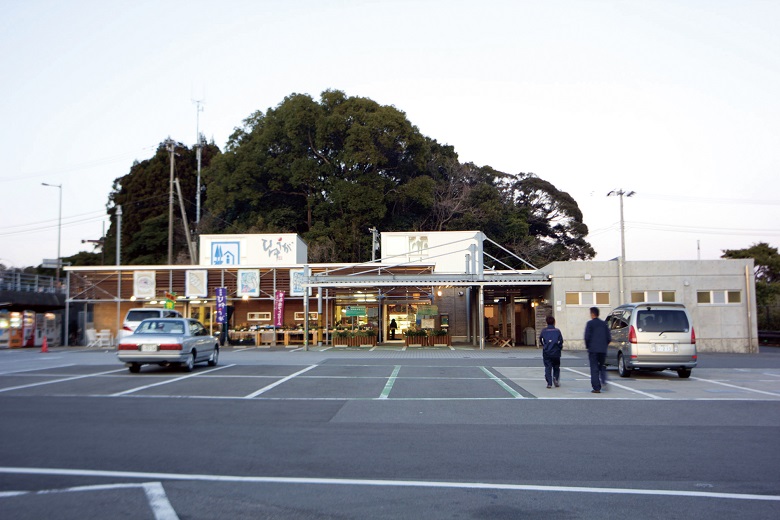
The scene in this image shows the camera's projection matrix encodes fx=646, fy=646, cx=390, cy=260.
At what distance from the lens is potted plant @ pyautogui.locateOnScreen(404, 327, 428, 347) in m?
32.5

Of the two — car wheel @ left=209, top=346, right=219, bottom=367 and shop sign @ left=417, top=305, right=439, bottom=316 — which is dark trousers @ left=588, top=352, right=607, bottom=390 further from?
shop sign @ left=417, top=305, right=439, bottom=316

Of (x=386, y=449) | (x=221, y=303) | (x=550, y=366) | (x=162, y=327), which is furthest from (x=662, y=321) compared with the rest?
(x=221, y=303)

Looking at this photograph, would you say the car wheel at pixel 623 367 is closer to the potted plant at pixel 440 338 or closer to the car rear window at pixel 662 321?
the car rear window at pixel 662 321

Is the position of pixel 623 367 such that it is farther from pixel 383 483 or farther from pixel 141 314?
pixel 141 314

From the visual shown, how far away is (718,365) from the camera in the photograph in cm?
2150

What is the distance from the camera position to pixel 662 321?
635 inches

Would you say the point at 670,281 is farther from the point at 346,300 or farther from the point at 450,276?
the point at 346,300

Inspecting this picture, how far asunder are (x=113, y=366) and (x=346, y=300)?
16610mm

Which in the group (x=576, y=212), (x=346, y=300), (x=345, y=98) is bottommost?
(x=346, y=300)

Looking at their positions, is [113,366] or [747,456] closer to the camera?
[747,456]

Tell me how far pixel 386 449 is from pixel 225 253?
30.7 meters

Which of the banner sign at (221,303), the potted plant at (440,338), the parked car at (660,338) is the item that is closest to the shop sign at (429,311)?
the potted plant at (440,338)

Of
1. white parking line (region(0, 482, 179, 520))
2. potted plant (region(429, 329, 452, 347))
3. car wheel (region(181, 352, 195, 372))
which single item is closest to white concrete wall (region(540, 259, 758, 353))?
potted plant (region(429, 329, 452, 347))

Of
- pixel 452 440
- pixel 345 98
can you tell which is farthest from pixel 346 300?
pixel 452 440
